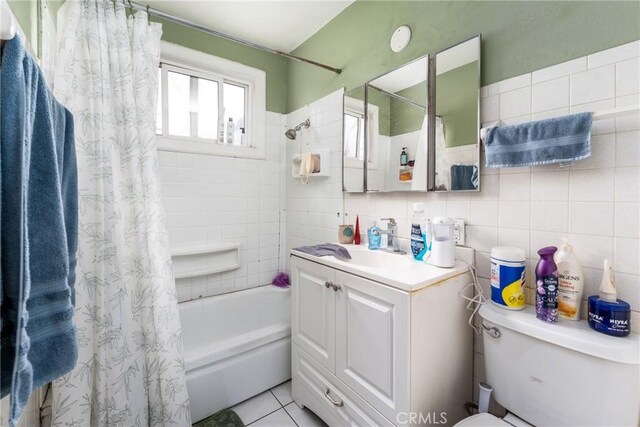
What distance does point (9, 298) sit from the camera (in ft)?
1.70

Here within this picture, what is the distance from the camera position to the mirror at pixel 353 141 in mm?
1788

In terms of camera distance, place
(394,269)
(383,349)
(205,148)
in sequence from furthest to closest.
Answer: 1. (205,148)
2. (394,269)
3. (383,349)

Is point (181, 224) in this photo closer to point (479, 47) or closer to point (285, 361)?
point (285, 361)

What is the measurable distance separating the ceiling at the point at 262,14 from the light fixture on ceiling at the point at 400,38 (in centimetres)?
51

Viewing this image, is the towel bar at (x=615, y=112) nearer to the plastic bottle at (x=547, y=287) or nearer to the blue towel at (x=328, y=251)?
the plastic bottle at (x=547, y=287)

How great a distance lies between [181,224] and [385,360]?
166cm

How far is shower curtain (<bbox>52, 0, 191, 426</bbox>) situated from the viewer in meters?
1.20

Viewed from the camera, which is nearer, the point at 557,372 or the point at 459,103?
the point at 557,372

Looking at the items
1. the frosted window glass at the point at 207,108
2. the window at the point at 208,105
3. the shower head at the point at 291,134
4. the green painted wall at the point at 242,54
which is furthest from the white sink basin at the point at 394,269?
the green painted wall at the point at 242,54

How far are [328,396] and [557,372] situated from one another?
3.06ft

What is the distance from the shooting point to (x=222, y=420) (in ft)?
4.84

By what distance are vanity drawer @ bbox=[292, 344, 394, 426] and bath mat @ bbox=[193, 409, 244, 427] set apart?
331 mm

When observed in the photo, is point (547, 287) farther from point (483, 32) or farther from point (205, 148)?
point (205, 148)

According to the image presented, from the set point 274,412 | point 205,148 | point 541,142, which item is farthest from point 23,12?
point 274,412
